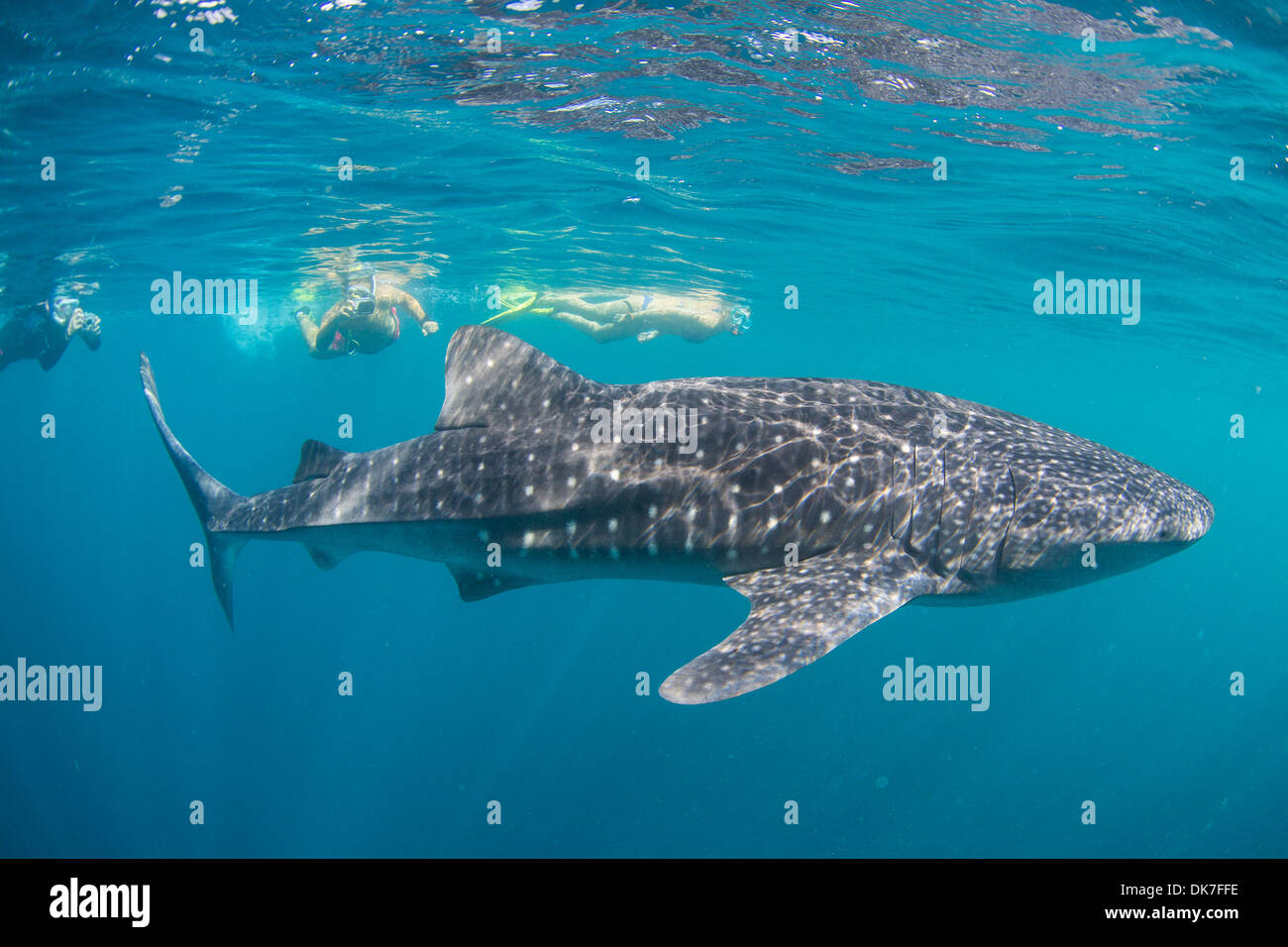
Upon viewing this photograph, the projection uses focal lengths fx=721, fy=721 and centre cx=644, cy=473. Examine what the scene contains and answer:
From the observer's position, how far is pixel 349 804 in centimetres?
2694

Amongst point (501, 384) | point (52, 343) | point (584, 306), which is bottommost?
point (52, 343)

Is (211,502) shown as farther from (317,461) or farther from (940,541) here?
(940,541)

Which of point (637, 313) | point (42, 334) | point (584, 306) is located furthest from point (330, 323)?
point (584, 306)

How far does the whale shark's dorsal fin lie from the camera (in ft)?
21.5

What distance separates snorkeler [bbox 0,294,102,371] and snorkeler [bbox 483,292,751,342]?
12791 millimetres

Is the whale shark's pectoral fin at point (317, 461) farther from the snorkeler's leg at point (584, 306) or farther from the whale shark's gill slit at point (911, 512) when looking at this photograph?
the snorkeler's leg at point (584, 306)

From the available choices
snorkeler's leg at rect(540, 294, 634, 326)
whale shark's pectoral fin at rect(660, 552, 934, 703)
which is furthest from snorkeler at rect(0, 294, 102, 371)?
whale shark's pectoral fin at rect(660, 552, 934, 703)

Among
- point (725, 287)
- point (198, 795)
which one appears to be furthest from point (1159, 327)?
point (198, 795)

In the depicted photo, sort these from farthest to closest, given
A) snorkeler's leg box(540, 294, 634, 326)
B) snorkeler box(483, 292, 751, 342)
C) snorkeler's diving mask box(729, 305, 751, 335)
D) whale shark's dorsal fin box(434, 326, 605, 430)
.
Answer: snorkeler's diving mask box(729, 305, 751, 335) → snorkeler's leg box(540, 294, 634, 326) → snorkeler box(483, 292, 751, 342) → whale shark's dorsal fin box(434, 326, 605, 430)

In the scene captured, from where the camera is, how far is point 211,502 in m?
8.76

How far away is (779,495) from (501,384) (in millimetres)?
2740

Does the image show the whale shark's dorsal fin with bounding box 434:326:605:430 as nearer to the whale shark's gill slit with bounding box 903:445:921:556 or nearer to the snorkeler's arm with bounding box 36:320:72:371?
the whale shark's gill slit with bounding box 903:445:921:556
